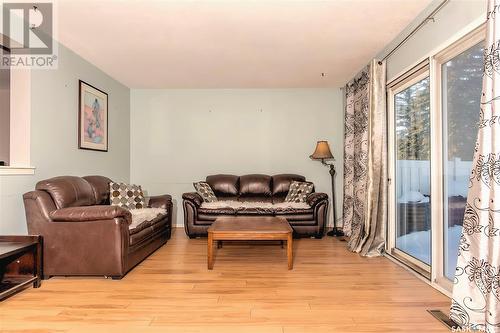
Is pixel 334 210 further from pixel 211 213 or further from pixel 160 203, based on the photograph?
pixel 160 203

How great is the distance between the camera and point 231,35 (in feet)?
10.7

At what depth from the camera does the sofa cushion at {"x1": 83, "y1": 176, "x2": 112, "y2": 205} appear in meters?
3.64

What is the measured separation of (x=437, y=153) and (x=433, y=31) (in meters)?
1.08

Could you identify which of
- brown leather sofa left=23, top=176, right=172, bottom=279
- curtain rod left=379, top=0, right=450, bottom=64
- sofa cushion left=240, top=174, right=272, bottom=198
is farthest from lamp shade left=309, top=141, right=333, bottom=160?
brown leather sofa left=23, top=176, right=172, bottom=279

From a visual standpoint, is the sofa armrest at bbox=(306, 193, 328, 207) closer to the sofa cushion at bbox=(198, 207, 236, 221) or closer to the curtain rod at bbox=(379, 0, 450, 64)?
the sofa cushion at bbox=(198, 207, 236, 221)

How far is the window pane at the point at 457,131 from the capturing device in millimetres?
2308

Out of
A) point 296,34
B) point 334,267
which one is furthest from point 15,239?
point 296,34

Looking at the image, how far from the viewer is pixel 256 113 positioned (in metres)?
5.50

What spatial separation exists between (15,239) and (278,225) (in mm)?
2427

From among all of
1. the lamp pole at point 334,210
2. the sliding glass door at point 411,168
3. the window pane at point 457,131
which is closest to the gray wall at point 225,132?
the lamp pole at point 334,210

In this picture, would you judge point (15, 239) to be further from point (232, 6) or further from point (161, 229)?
point (232, 6)

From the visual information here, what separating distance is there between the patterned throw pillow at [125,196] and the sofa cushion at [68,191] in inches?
13.6

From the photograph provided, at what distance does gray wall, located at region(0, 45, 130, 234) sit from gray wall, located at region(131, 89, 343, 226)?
0.87 metres

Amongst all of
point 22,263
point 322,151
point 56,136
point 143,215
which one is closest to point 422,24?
point 322,151
